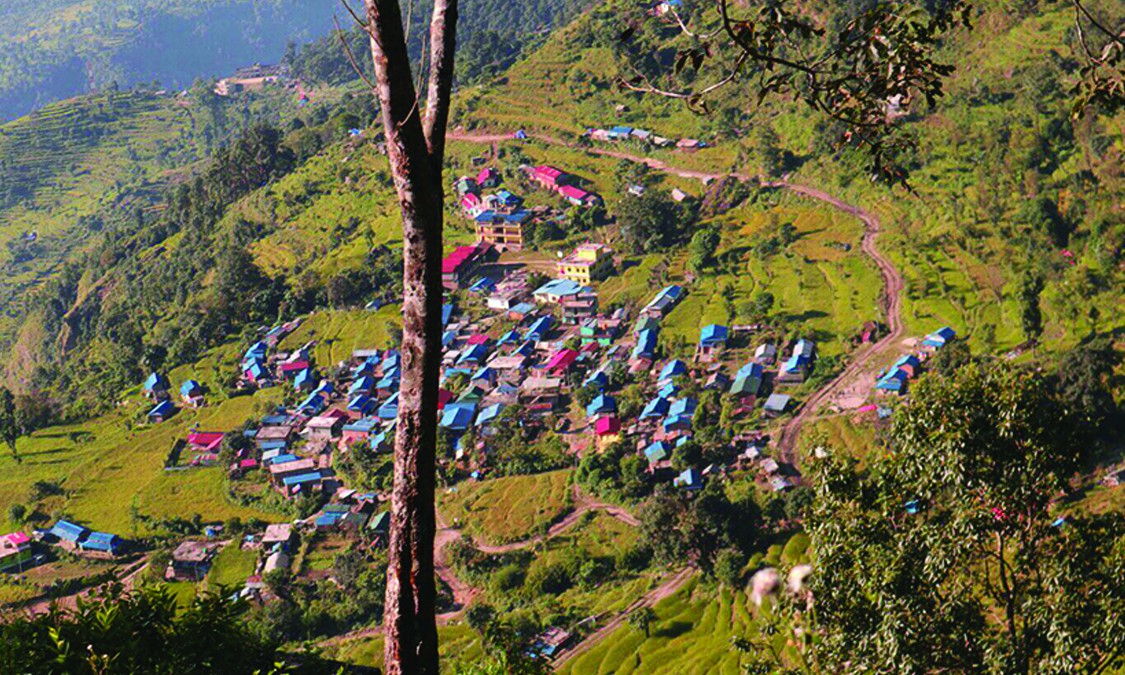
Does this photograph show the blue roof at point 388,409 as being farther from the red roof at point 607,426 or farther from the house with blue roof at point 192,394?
the house with blue roof at point 192,394

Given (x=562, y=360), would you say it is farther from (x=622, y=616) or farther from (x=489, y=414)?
(x=622, y=616)

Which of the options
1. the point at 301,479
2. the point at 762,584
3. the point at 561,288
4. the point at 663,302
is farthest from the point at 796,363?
the point at 301,479

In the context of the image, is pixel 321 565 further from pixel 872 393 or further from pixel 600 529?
pixel 872 393

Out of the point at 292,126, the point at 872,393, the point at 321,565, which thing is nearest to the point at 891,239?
the point at 872,393

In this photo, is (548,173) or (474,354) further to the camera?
(548,173)

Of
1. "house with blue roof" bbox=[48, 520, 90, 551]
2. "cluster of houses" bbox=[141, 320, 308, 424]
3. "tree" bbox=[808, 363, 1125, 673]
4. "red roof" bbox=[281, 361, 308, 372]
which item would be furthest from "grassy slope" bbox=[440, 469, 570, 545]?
"tree" bbox=[808, 363, 1125, 673]
